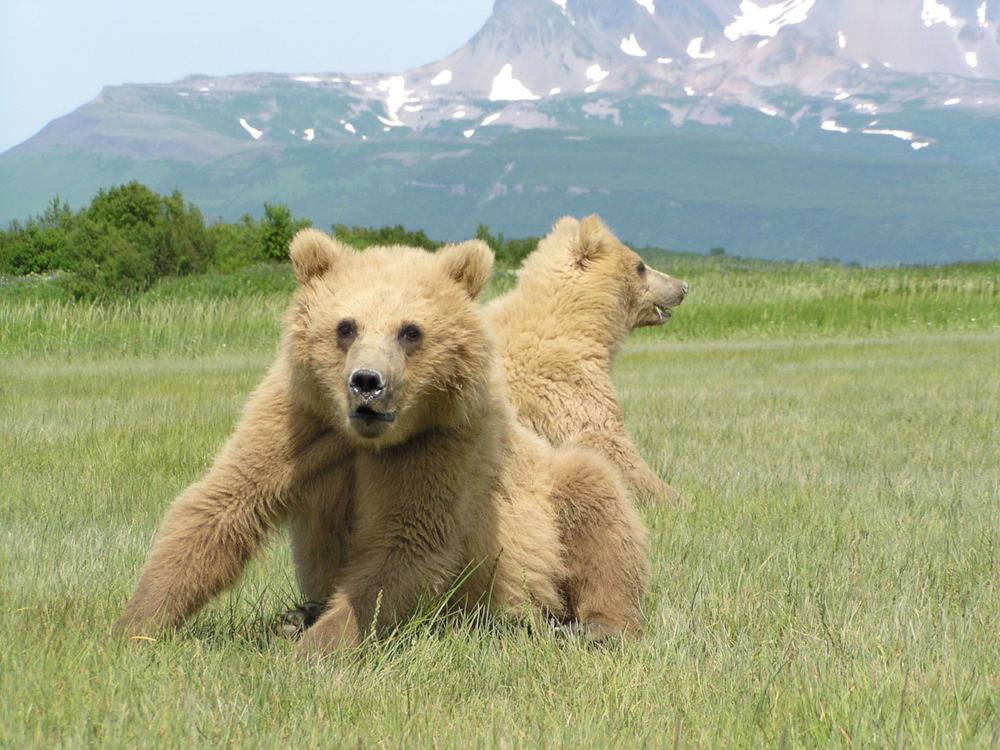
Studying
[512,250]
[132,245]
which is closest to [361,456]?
[132,245]

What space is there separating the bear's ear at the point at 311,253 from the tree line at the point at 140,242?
69.7ft

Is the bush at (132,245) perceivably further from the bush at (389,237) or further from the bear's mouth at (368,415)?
the bear's mouth at (368,415)

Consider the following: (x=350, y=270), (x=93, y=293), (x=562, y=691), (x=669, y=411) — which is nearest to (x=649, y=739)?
(x=562, y=691)

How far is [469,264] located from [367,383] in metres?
0.66

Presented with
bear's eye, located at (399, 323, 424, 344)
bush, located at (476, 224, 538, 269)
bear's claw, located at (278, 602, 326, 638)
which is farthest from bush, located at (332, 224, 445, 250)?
bear's eye, located at (399, 323, 424, 344)

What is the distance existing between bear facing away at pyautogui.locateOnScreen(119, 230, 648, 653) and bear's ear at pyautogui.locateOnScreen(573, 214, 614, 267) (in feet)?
10.5

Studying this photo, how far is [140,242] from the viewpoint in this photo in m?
37.2

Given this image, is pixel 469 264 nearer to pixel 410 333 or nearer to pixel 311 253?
pixel 410 333

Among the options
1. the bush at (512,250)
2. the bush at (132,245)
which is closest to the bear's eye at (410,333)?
the bush at (132,245)

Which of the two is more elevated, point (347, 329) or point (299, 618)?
point (347, 329)

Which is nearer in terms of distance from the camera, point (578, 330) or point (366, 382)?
point (366, 382)

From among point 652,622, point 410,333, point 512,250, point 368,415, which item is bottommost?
point 512,250

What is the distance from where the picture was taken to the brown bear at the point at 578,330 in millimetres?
5832

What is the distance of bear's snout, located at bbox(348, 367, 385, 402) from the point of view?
2.67 m
